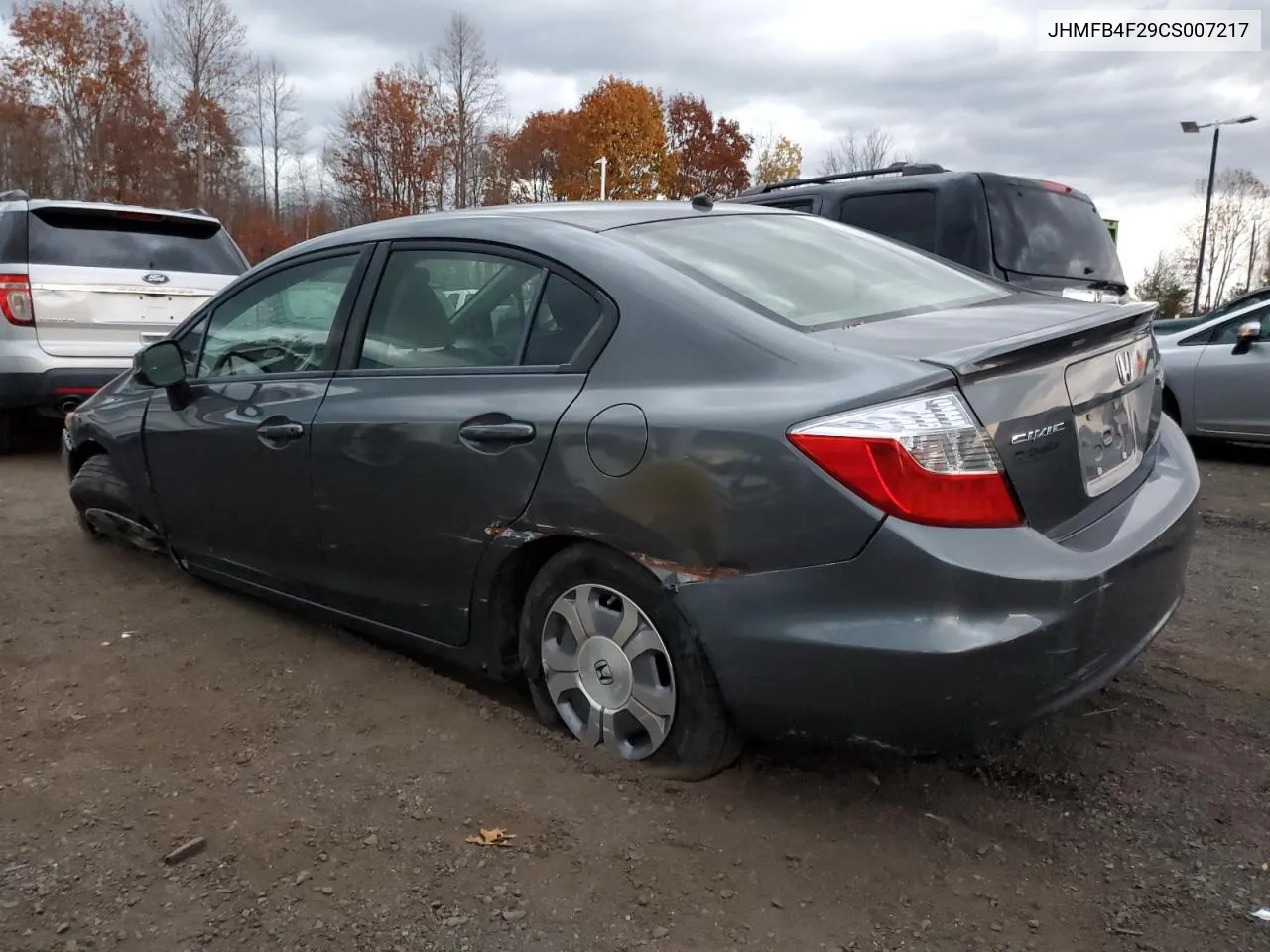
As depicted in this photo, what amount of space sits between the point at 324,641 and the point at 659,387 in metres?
1.92

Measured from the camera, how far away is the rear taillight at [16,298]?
6.96 metres

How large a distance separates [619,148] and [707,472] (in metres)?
48.9

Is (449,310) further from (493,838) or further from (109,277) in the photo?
(109,277)

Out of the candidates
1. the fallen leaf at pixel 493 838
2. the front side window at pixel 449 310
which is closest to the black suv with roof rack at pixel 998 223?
the front side window at pixel 449 310

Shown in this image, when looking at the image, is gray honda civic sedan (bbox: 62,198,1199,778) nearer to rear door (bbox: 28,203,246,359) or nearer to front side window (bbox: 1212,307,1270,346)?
rear door (bbox: 28,203,246,359)

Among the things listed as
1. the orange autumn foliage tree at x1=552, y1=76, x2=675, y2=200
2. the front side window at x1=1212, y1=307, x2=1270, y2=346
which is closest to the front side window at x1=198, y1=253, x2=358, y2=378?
the front side window at x1=1212, y1=307, x2=1270, y2=346

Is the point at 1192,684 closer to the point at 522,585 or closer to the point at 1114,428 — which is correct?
the point at 1114,428

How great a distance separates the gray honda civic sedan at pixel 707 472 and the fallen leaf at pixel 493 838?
42 centimetres

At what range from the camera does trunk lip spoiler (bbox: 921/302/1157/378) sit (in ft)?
7.61

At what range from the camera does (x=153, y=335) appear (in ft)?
24.5

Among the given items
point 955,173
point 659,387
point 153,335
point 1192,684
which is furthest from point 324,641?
point 955,173

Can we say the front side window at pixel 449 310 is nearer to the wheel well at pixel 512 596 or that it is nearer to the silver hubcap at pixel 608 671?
the wheel well at pixel 512 596

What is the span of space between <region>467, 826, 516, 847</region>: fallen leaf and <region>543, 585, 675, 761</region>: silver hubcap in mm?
410

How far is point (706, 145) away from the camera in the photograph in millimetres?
57625
